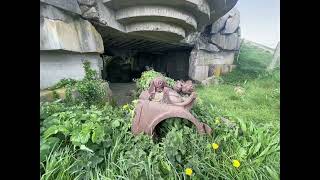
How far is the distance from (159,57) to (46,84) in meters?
2.86

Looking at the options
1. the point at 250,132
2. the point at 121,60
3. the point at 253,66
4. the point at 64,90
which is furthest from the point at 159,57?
the point at 250,132

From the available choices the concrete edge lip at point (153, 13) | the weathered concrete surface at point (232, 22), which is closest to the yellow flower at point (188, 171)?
the concrete edge lip at point (153, 13)

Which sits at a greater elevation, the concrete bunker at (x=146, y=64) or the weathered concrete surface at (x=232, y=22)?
the weathered concrete surface at (x=232, y=22)

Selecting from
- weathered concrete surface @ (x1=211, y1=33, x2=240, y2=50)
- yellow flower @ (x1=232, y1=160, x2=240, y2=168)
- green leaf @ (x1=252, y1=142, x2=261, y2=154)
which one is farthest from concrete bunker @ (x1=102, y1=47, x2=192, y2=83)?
yellow flower @ (x1=232, y1=160, x2=240, y2=168)

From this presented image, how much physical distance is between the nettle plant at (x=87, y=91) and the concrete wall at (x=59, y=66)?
0.30 ft

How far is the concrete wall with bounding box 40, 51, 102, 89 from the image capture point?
2.94 metres

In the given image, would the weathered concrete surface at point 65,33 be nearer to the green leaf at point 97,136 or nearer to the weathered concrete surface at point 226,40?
the green leaf at point 97,136

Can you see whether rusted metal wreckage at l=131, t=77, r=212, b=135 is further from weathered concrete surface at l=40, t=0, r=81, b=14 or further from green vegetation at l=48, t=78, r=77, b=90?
weathered concrete surface at l=40, t=0, r=81, b=14

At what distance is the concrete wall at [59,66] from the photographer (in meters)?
2.94

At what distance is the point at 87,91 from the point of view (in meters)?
3.19

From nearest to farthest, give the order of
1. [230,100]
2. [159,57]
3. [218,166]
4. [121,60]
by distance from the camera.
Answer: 1. [218,166]
2. [230,100]
3. [159,57]
4. [121,60]
